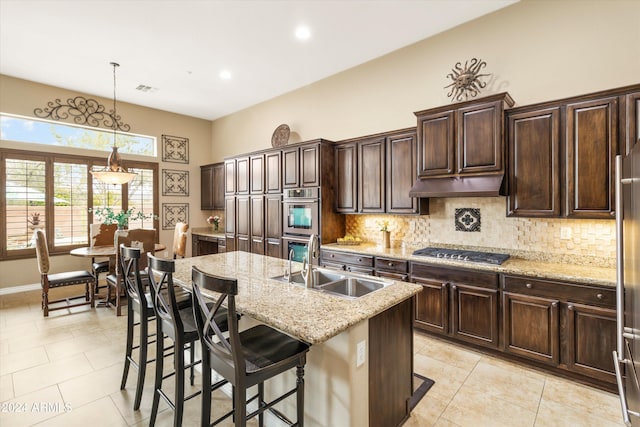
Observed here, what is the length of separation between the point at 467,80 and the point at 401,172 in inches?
48.6

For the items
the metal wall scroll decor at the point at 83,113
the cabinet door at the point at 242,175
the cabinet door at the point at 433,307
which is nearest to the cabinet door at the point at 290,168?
the cabinet door at the point at 242,175

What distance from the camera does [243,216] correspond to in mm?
5605

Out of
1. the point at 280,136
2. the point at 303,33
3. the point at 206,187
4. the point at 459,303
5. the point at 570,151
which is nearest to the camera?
the point at 570,151

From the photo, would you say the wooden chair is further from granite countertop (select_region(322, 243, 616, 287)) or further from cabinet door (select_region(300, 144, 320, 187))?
granite countertop (select_region(322, 243, 616, 287))

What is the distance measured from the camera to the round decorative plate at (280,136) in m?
5.36

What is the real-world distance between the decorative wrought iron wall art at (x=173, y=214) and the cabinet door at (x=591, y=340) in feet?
22.8

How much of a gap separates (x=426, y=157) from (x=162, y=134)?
18.9 feet

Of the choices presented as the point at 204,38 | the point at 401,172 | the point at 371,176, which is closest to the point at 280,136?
the point at 204,38

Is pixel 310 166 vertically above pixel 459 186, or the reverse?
pixel 310 166

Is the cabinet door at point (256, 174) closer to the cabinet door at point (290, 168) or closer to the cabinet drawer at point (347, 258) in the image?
the cabinet door at point (290, 168)

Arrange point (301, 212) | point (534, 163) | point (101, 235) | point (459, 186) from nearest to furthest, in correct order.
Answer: point (534, 163)
point (459, 186)
point (301, 212)
point (101, 235)

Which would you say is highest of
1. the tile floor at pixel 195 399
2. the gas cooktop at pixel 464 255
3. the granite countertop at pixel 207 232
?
the granite countertop at pixel 207 232

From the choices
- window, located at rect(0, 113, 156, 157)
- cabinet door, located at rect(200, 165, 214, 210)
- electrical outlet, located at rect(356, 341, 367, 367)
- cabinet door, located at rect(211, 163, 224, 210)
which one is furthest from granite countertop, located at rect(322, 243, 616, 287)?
window, located at rect(0, 113, 156, 157)

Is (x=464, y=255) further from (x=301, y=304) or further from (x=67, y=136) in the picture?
(x=67, y=136)
